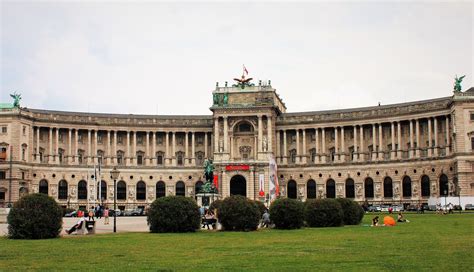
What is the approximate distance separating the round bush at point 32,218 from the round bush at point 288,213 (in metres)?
16.6

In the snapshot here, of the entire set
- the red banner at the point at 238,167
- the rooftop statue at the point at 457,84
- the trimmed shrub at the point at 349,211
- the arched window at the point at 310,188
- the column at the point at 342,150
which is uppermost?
the rooftop statue at the point at 457,84

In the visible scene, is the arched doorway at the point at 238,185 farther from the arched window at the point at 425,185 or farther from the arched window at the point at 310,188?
the arched window at the point at 425,185

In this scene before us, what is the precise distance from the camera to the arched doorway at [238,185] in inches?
4828

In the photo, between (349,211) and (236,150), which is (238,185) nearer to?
(236,150)

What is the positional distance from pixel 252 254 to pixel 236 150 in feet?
319

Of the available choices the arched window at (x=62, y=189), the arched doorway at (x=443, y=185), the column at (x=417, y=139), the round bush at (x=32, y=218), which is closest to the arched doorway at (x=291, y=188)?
the column at (x=417, y=139)

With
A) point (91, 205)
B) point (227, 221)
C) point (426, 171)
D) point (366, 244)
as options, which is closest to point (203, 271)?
point (366, 244)

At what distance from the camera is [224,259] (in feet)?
86.9

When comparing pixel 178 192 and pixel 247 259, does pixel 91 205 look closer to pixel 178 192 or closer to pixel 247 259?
pixel 178 192

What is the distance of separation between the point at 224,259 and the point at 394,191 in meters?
92.5

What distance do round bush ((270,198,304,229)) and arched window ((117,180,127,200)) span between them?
3105 inches

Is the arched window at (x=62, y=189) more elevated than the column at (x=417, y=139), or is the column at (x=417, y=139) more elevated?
the column at (x=417, y=139)

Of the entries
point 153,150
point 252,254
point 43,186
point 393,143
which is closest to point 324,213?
point 252,254

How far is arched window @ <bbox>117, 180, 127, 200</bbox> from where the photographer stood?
4943 inches
